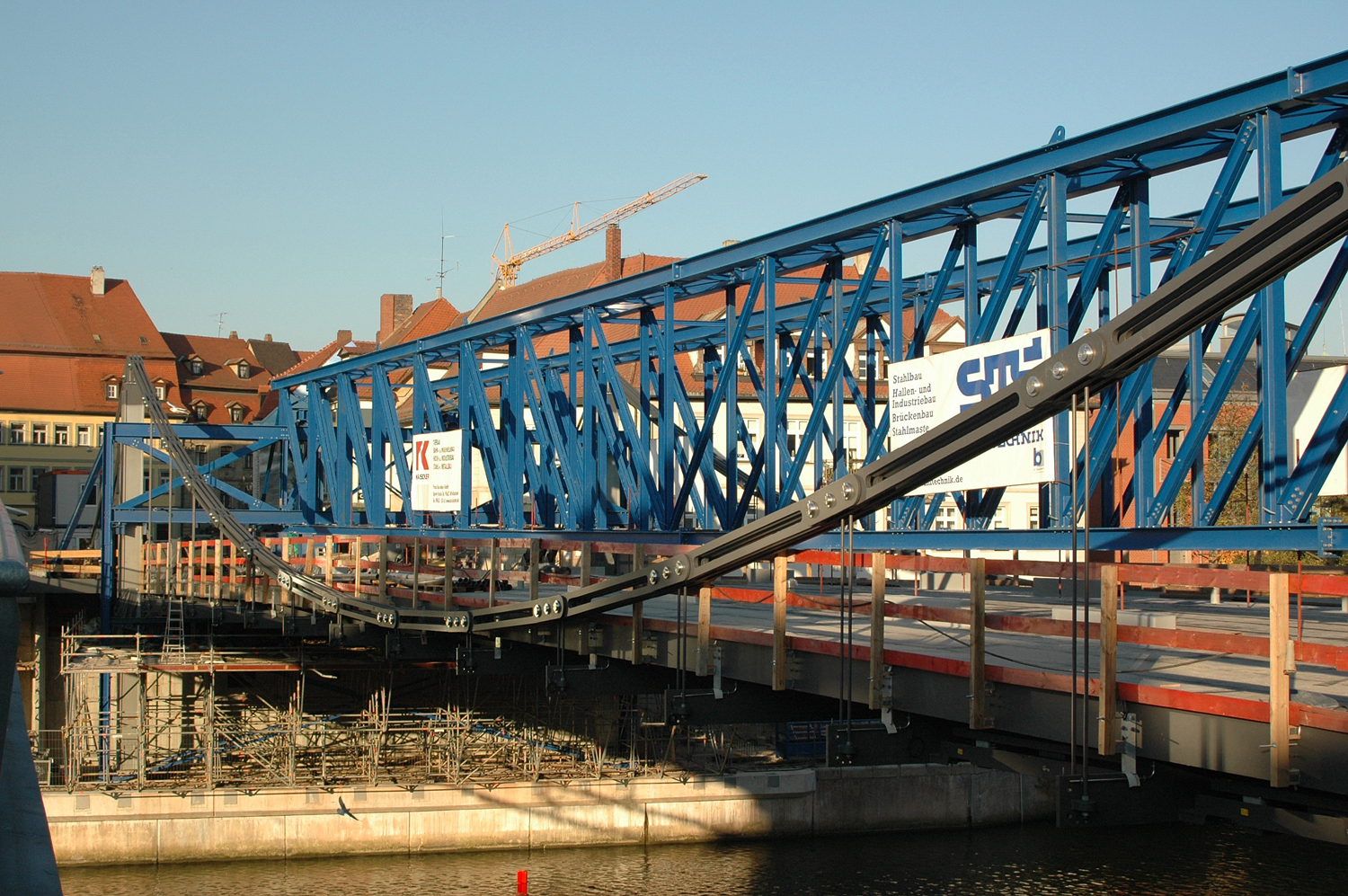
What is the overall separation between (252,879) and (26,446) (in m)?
47.7

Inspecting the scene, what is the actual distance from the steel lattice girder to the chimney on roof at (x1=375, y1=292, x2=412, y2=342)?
174ft

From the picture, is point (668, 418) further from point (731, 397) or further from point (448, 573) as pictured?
point (448, 573)

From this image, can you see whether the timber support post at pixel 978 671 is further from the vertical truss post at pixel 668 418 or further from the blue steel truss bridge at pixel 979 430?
the vertical truss post at pixel 668 418

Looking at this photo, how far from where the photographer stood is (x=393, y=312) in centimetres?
8744

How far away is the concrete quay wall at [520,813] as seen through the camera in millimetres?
29797

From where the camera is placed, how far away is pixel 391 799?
103ft

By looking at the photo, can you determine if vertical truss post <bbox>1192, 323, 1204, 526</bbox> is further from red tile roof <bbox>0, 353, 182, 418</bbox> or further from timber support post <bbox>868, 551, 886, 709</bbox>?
red tile roof <bbox>0, 353, 182, 418</bbox>

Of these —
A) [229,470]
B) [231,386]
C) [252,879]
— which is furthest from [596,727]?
[231,386]

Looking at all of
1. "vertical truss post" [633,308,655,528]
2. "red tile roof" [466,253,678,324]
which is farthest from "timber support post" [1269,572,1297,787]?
"red tile roof" [466,253,678,324]

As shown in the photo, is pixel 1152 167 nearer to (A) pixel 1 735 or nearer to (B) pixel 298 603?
(A) pixel 1 735

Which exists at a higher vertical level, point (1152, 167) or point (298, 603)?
point (1152, 167)

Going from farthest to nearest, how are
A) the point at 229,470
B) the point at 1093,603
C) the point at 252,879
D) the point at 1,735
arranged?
the point at 229,470, the point at 252,879, the point at 1093,603, the point at 1,735

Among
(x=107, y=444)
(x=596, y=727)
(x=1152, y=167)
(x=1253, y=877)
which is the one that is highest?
(x=1152, y=167)

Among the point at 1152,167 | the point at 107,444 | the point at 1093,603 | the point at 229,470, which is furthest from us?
the point at 229,470
